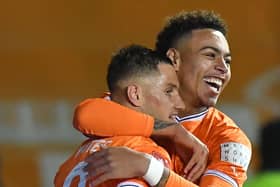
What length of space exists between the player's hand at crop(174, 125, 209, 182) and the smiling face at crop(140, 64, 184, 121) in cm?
8

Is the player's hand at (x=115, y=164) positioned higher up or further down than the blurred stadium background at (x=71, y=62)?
higher up

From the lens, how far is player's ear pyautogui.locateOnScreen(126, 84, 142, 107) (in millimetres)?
3270

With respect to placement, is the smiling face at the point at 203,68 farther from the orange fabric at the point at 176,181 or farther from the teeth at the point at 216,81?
the orange fabric at the point at 176,181

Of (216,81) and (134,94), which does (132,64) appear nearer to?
(134,94)

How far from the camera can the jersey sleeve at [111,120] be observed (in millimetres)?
3260

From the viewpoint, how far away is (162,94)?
Result: 10.8 feet

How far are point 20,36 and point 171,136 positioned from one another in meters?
3.00

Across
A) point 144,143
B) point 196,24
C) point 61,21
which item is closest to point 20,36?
point 61,21

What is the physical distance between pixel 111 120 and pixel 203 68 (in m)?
0.47

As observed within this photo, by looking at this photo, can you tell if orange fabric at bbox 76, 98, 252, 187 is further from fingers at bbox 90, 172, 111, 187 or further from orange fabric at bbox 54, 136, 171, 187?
fingers at bbox 90, 172, 111, 187

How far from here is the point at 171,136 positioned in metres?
3.42

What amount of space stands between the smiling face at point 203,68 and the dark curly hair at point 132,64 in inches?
9.3

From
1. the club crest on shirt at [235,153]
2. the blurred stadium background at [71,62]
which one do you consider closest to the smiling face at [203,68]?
the club crest on shirt at [235,153]

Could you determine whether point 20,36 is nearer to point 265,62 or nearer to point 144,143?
point 265,62
